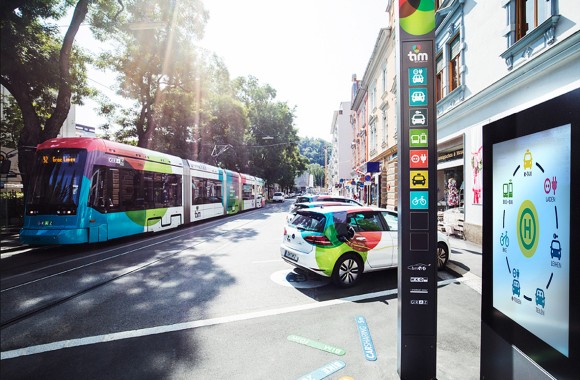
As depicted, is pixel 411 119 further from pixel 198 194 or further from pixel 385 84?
pixel 385 84

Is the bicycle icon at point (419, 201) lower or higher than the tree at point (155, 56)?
lower

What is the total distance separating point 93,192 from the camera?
9.12 meters

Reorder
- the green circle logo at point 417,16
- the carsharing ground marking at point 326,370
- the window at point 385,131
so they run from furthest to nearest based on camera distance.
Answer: the window at point 385,131, the carsharing ground marking at point 326,370, the green circle logo at point 417,16

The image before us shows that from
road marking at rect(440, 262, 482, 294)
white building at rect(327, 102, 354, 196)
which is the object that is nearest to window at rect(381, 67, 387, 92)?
road marking at rect(440, 262, 482, 294)

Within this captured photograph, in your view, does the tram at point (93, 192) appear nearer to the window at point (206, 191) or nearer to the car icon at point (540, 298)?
the window at point (206, 191)

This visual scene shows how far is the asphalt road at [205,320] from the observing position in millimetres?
3299

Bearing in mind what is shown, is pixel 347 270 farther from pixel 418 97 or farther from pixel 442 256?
pixel 418 97

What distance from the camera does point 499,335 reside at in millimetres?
2471

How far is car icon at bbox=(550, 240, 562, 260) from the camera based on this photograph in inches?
73.9

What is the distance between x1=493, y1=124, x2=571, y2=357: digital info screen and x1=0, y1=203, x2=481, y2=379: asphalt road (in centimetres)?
141

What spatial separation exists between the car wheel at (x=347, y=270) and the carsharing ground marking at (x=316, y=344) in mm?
2147

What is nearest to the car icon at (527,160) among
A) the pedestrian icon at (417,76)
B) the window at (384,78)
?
the pedestrian icon at (417,76)

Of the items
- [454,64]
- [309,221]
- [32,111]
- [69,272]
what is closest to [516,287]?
[309,221]

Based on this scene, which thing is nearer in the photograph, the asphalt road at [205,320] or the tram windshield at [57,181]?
the asphalt road at [205,320]
